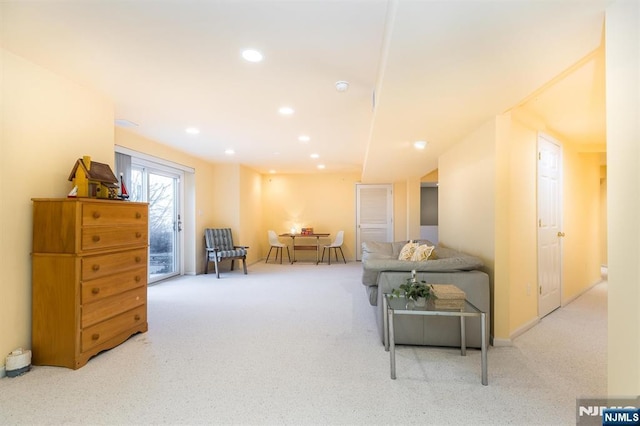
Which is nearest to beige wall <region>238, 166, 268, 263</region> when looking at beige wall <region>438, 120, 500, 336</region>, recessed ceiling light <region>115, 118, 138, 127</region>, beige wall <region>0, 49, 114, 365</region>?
recessed ceiling light <region>115, 118, 138, 127</region>

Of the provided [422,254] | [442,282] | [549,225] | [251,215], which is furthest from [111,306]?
[251,215]

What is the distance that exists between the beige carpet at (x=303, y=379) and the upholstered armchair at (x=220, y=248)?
237 centimetres

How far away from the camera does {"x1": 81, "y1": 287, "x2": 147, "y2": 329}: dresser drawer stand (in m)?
2.37

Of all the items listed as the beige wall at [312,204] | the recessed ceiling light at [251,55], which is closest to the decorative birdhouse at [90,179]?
the recessed ceiling light at [251,55]

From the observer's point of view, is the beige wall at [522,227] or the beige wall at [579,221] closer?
the beige wall at [522,227]

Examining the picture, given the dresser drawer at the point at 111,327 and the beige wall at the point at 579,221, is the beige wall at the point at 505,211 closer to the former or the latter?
the beige wall at the point at 579,221

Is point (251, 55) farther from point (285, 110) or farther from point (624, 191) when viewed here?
point (624, 191)

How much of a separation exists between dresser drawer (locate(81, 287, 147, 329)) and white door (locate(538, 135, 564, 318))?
429 cm

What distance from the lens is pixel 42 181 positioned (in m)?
2.44

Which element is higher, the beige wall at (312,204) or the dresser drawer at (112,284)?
the beige wall at (312,204)

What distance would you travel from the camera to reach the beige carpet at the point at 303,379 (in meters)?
1.75

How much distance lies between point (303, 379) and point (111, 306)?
5.97 feet

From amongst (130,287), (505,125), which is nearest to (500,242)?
(505,125)

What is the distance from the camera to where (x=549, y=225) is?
142 inches
